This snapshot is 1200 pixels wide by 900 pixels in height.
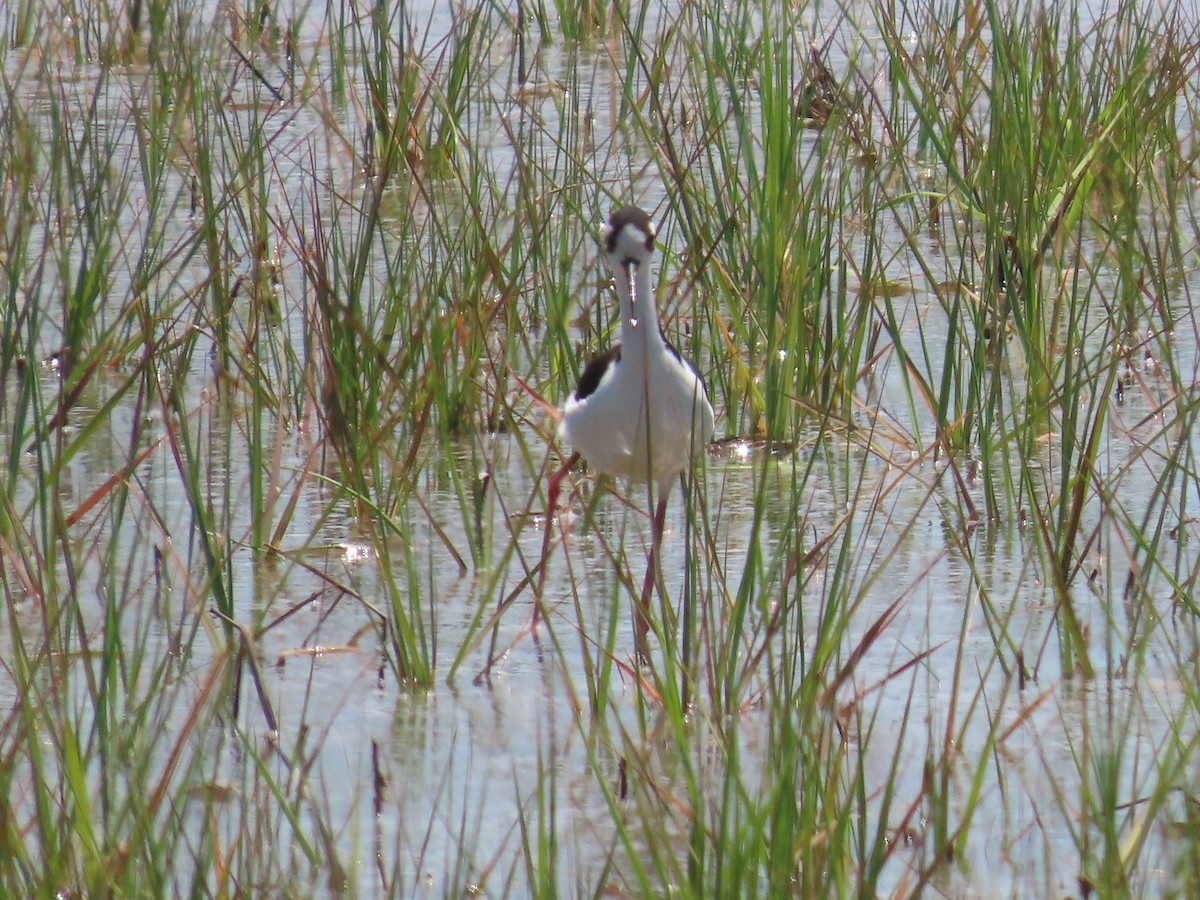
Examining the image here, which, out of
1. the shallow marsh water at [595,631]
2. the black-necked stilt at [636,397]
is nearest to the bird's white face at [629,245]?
the black-necked stilt at [636,397]

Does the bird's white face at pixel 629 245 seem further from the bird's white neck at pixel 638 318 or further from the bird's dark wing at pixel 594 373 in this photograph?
the bird's dark wing at pixel 594 373

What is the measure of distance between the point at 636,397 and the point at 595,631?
456 millimetres

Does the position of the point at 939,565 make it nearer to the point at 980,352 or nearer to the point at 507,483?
the point at 980,352

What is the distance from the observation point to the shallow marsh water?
2.37 metres

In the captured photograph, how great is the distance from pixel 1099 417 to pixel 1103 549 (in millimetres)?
363

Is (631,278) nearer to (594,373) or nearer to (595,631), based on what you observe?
(594,373)

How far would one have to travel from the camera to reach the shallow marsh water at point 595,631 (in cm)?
237

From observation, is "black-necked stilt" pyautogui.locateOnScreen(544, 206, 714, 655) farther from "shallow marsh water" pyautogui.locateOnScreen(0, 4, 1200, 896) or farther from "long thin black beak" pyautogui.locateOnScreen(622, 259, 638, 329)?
"shallow marsh water" pyautogui.locateOnScreen(0, 4, 1200, 896)

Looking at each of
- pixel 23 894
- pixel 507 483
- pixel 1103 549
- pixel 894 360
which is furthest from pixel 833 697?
pixel 894 360

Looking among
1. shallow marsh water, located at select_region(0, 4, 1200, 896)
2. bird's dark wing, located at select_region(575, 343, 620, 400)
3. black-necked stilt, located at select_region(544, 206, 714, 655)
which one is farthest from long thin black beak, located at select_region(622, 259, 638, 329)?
shallow marsh water, located at select_region(0, 4, 1200, 896)

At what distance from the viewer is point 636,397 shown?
11.5 ft

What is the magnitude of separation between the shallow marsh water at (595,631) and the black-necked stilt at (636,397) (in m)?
0.11

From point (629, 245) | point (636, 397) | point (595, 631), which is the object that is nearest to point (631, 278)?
point (629, 245)

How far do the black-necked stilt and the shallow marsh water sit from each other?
11 cm
